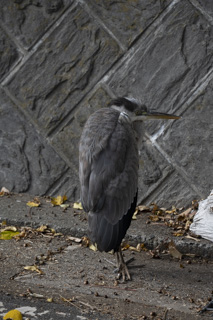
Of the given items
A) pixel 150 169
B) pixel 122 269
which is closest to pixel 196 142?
pixel 150 169

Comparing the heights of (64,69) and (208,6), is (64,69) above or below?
above

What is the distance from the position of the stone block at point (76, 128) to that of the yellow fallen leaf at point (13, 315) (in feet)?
6.90

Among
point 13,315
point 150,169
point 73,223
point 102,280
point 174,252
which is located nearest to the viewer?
point 13,315

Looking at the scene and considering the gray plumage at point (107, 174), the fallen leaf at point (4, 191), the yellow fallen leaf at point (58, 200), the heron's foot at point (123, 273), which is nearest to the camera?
the gray plumage at point (107, 174)

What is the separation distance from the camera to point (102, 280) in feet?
11.8

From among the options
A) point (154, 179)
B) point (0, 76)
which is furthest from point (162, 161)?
point (0, 76)

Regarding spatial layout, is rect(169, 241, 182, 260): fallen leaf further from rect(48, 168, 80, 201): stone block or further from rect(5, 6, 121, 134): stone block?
rect(5, 6, 121, 134): stone block

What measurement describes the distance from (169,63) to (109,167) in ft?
4.98

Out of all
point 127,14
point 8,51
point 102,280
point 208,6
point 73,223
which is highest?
point 8,51

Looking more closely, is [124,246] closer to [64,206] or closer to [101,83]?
[64,206]

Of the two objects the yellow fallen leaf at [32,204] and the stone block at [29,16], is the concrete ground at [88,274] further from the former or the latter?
the stone block at [29,16]

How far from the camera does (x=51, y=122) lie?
4891 millimetres

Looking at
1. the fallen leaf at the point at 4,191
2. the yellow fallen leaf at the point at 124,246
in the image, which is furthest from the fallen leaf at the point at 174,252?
the fallen leaf at the point at 4,191

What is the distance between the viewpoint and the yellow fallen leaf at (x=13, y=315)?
2928 mm
